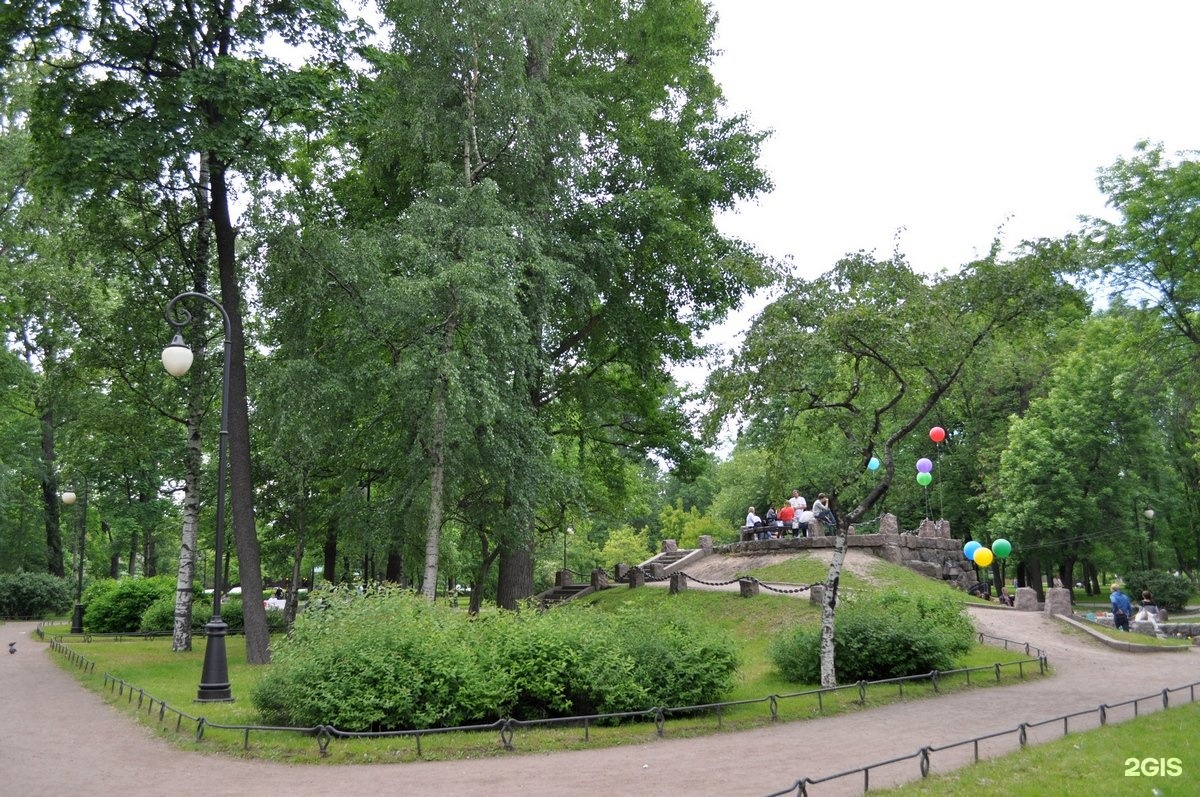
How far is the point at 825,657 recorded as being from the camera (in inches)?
552

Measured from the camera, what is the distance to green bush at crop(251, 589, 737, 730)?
35.3 feet

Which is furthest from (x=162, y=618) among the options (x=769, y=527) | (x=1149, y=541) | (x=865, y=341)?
(x=1149, y=541)

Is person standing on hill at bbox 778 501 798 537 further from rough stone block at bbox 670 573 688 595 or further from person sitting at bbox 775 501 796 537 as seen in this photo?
rough stone block at bbox 670 573 688 595

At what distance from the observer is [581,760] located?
973 cm

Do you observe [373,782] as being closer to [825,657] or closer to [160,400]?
[825,657]

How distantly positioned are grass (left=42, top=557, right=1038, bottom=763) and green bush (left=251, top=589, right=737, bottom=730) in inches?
14.8

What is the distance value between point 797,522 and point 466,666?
65.8 feet

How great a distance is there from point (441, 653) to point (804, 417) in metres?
8.72

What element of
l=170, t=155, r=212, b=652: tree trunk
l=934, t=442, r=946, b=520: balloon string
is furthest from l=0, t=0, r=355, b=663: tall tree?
l=934, t=442, r=946, b=520: balloon string

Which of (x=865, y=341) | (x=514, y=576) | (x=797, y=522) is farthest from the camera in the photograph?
(x=797, y=522)

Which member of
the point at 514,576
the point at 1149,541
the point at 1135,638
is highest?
the point at 514,576

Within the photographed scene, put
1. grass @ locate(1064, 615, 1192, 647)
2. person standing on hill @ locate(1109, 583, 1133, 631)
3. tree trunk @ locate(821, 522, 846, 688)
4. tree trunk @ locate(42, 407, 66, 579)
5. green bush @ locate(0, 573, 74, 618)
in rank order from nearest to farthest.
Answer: tree trunk @ locate(821, 522, 846, 688) → grass @ locate(1064, 615, 1192, 647) → person standing on hill @ locate(1109, 583, 1133, 631) → green bush @ locate(0, 573, 74, 618) → tree trunk @ locate(42, 407, 66, 579)

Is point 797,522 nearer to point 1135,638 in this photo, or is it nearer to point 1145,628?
point 1145,628

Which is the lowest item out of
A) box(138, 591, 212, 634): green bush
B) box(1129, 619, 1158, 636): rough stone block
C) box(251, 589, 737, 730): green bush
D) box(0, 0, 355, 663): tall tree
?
box(1129, 619, 1158, 636): rough stone block
